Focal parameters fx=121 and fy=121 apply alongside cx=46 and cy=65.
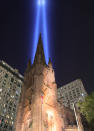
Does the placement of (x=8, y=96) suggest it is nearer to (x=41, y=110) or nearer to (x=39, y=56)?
(x=39, y=56)

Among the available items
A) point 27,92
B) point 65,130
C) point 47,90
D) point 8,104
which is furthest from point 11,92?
point 65,130

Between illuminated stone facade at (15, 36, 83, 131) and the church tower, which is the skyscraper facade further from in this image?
the church tower

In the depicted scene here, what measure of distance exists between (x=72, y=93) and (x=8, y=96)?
46419 mm

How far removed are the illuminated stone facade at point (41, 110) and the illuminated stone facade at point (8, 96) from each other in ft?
103

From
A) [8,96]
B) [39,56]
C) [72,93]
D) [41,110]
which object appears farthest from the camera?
[72,93]

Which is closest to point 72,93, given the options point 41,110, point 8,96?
point 8,96

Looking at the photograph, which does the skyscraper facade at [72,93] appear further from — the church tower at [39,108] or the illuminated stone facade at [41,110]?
the church tower at [39,108]

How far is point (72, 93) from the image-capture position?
91062mm

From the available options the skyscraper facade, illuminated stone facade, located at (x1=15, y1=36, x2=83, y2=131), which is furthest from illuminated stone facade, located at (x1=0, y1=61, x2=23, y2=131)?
the skyscraper facade

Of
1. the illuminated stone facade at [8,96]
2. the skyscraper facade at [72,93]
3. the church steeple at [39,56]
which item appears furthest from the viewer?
the skyscraper facade at [72,93]

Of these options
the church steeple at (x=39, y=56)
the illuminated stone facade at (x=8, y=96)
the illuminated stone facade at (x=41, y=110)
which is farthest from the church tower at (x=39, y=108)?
the illuminated stone facade at (x=8, y=96)

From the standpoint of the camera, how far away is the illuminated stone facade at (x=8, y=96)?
204 ft

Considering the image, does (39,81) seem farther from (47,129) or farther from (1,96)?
(1,96)

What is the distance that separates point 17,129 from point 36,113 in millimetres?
8431
